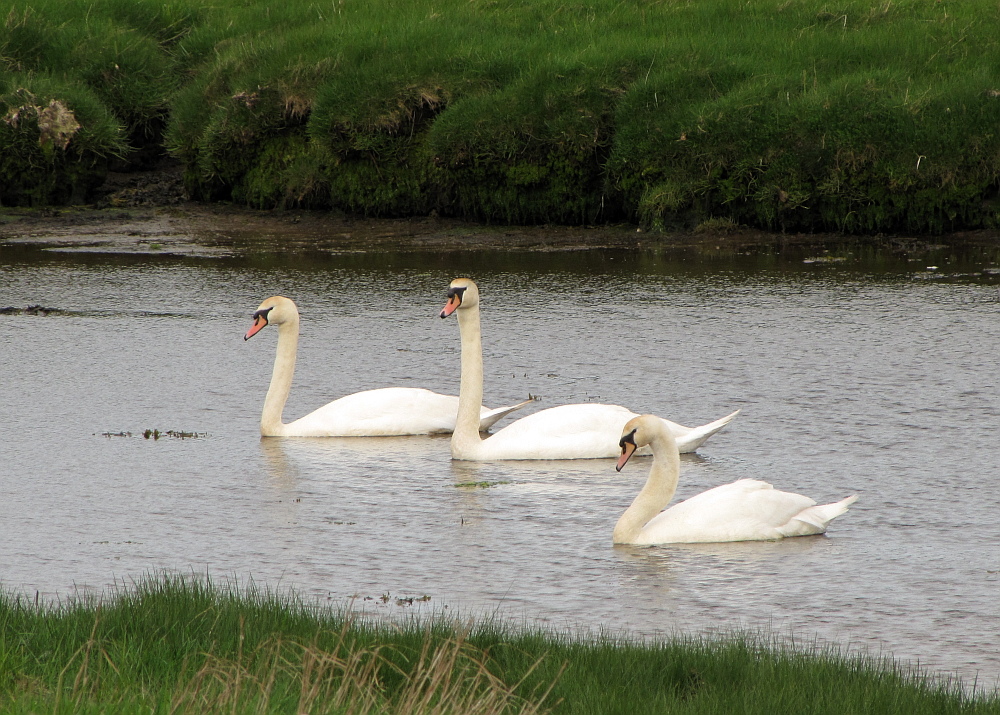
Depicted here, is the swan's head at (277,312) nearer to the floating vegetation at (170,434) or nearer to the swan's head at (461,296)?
the floating vegetation at (170,434)

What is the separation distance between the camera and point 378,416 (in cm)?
1005

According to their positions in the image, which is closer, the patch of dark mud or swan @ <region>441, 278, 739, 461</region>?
swan @ <region>441, 278, 739, 461</region>

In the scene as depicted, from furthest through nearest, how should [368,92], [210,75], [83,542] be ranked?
1. [210,75]
2. [368,92]
3. [83,542]

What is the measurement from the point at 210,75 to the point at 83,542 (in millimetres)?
15695

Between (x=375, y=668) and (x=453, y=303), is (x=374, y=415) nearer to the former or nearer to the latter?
(x=453, y=303)

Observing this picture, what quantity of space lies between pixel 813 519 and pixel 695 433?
1719 millimetres

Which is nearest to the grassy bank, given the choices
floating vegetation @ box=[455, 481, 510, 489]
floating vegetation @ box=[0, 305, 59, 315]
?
floating vegetation @ box=[0, 305, 59, 315]

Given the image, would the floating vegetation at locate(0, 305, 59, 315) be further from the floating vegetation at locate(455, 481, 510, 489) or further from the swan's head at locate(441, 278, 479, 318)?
the floating vegetation at locate(455, 481, 510, 489)

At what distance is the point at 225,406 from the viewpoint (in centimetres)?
1080

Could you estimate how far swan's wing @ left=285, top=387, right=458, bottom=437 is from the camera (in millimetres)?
10016

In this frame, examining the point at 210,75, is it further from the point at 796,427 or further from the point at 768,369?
the point at 796,427

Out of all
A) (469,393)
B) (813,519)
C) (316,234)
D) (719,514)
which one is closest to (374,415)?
(469,393)

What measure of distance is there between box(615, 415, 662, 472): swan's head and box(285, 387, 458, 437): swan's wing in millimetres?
2599

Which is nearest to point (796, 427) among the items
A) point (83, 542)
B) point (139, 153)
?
point (83, 542)
